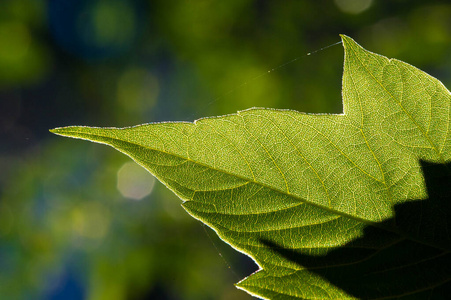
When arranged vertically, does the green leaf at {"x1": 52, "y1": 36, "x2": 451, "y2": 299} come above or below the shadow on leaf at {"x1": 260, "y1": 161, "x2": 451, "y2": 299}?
above

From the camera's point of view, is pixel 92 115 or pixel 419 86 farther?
pixel 92 115

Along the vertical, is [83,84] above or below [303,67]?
above

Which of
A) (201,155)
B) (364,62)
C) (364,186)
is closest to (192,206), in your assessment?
(201,155)

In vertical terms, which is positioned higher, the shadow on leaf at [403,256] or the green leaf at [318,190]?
the green leaf at [318,190]

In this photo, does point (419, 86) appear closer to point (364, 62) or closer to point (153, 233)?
point (364, 62)

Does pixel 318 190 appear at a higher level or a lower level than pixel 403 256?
higher
